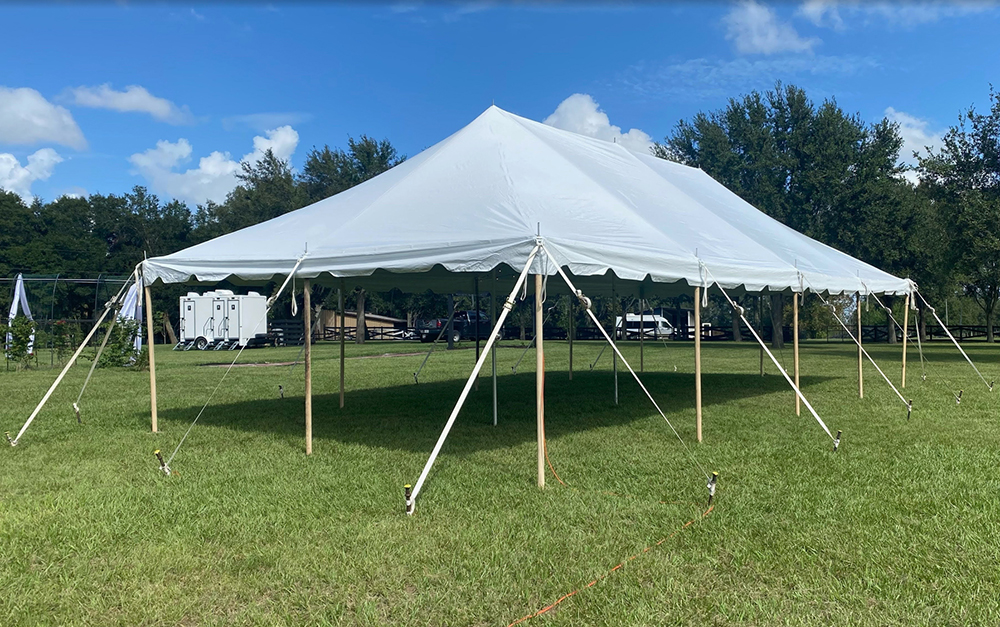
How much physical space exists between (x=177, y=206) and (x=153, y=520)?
5156 cm

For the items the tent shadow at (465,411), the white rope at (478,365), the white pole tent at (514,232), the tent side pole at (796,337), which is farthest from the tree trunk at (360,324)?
the white rope at (478,365)

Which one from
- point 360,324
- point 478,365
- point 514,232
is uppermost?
point 514,232

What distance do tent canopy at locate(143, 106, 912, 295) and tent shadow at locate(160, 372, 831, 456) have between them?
1.68 metres

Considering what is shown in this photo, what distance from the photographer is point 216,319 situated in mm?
28547

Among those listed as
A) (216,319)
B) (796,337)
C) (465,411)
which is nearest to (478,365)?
(465,411)

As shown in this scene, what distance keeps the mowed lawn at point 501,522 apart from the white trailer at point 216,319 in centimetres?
2018

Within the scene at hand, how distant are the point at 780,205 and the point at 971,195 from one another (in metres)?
11.3

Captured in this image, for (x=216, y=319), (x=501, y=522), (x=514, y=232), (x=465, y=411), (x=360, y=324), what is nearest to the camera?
(x=501, y=522)

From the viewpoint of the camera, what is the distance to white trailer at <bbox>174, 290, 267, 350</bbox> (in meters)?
28.4

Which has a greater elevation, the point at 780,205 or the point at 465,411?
the point at 780,205

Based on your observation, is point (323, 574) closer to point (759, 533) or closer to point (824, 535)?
point (759, 533)

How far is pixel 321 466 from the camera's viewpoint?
6250mm

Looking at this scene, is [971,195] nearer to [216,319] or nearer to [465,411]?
[465,411]

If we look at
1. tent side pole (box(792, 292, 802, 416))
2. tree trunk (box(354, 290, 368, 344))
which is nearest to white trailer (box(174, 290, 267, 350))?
tree trunk (box(354, 290, 368, 344))
